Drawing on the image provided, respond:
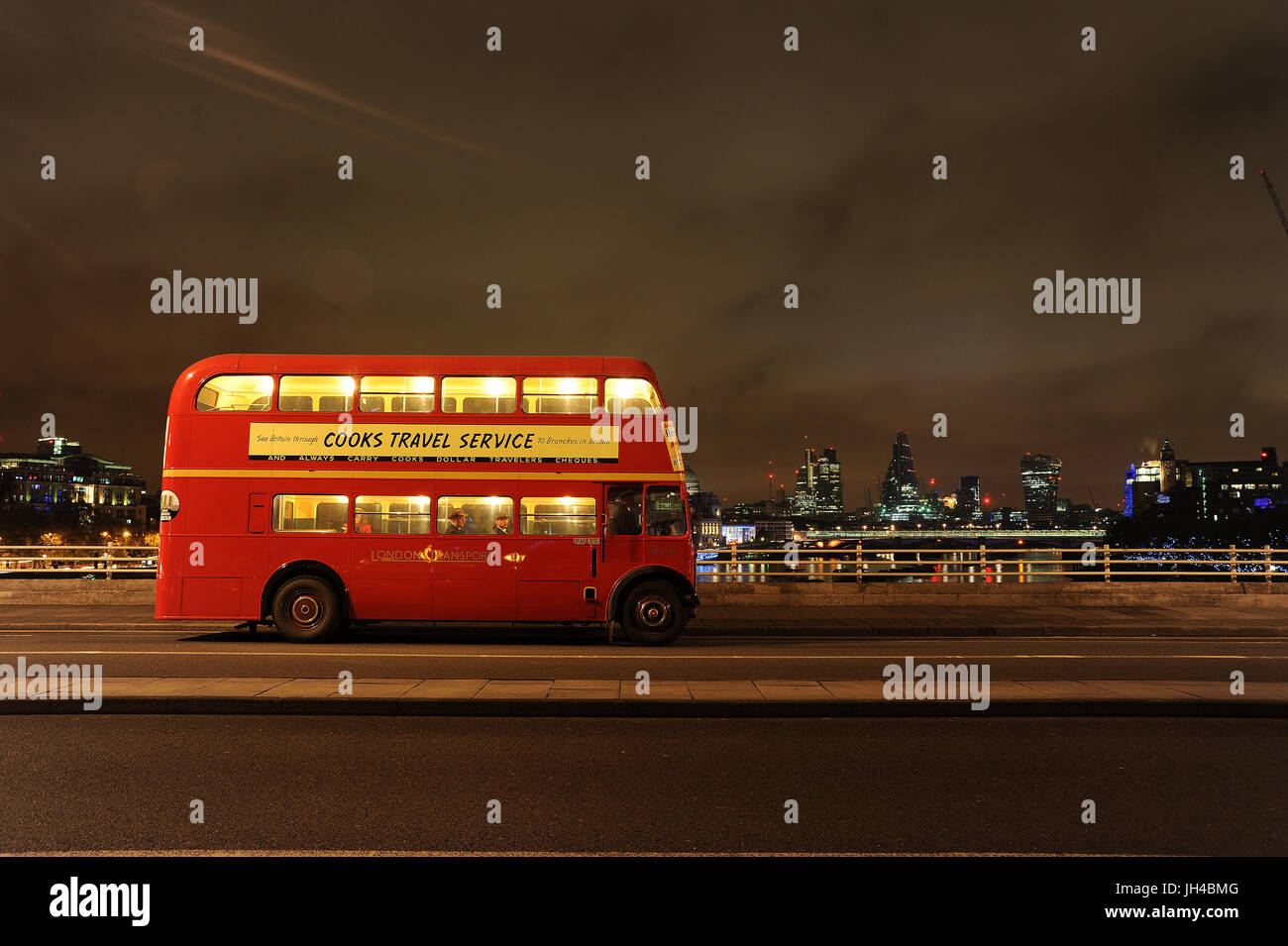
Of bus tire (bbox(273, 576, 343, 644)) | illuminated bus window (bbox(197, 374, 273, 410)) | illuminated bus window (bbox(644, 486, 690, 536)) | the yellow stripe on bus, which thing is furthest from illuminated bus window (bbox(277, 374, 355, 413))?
illuminated bus window (bbox(644, 486, 690, 536))

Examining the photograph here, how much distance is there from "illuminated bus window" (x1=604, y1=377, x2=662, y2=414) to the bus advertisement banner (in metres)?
0.56

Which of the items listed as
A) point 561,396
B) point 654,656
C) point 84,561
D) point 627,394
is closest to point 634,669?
point 654,656

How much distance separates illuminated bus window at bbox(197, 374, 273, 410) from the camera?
14.4m

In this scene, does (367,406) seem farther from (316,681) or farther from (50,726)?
(50,726)

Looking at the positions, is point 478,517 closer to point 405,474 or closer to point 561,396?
point 405,474

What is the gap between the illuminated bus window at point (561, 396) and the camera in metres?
14.4

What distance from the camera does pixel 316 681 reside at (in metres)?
9.71

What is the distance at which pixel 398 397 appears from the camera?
14.4 meters

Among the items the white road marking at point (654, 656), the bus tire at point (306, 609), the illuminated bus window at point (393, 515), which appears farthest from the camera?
the illuminated bus window at point (393, 515)

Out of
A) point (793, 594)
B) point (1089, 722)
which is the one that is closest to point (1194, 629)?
point (793, 594)

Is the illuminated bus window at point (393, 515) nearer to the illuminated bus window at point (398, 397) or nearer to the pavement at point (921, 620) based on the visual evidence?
the illuminated bus window at point (398, 397)

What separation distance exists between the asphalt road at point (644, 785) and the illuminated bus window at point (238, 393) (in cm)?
730

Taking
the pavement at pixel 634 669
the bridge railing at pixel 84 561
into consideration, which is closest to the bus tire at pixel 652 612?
the pavement at pixel 634 669
